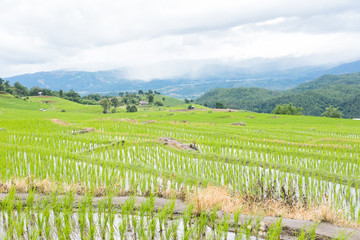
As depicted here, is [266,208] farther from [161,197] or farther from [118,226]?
[118,226]

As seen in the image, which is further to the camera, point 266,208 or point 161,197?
point 161,197

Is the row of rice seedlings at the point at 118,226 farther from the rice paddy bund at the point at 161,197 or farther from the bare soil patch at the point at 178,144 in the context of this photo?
the bare soil patch at the point at 178,144

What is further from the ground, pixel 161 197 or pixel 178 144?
pixel 178 144

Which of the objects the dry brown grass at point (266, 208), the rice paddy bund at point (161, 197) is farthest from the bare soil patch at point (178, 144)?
the dry brown grass at point (266, 208)

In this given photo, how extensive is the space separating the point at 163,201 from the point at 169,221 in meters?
0.81

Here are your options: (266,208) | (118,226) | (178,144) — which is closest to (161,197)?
(118,226)

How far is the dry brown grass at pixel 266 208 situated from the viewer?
4469mm

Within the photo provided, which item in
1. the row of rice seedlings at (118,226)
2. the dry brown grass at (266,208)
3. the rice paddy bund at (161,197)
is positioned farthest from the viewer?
the dry brown grass at (266,208)

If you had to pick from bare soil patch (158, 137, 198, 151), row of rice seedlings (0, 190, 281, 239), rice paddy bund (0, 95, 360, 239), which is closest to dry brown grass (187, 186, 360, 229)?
rice paddy bund (0, 95, 360, 239)

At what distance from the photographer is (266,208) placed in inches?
189

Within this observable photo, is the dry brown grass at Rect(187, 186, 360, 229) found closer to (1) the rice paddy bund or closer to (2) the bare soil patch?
(1) the rice paddy bund

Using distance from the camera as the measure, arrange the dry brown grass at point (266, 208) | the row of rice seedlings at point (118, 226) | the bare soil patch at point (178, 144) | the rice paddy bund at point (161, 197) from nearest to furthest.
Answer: the row of rice seedlings at point (118, 226) → the rice paddy bund at point (161, 197) → the dry brown grass at point (266, 208) → the bare soil patch at point (178, 144)

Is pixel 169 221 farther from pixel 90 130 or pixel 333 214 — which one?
pixel 90 130

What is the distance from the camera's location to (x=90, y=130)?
55.0ft
